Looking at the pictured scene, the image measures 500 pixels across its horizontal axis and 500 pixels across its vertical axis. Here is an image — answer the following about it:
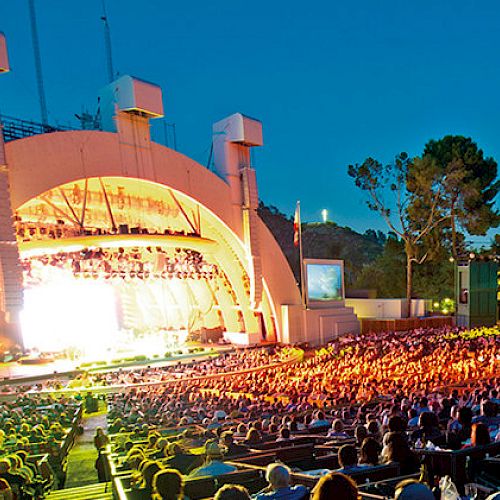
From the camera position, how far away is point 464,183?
35.0 m

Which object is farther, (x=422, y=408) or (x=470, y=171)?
(x=470, y=171)

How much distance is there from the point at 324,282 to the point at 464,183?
13.8 metres

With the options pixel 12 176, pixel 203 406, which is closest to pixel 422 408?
pixel 203 406

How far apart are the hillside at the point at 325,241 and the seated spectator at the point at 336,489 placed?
6010cm

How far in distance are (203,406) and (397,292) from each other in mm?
32171

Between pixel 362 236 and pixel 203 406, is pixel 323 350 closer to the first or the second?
pixel 203 406

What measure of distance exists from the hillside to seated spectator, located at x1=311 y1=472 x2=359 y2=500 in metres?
60.1

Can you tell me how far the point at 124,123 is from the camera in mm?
21172

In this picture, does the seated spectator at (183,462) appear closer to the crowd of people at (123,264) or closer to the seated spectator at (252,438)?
the seated spectator at (252,438)

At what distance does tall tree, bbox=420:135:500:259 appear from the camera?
33.9 metres

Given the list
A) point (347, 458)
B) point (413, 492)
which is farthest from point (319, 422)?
point (413, 492)

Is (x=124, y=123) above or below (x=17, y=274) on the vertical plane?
above

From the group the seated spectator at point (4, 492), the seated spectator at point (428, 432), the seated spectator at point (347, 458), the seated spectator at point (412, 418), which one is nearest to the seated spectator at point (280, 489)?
the seated spectator at point (347, 458)

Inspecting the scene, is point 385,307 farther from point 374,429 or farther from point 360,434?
point 360,434
